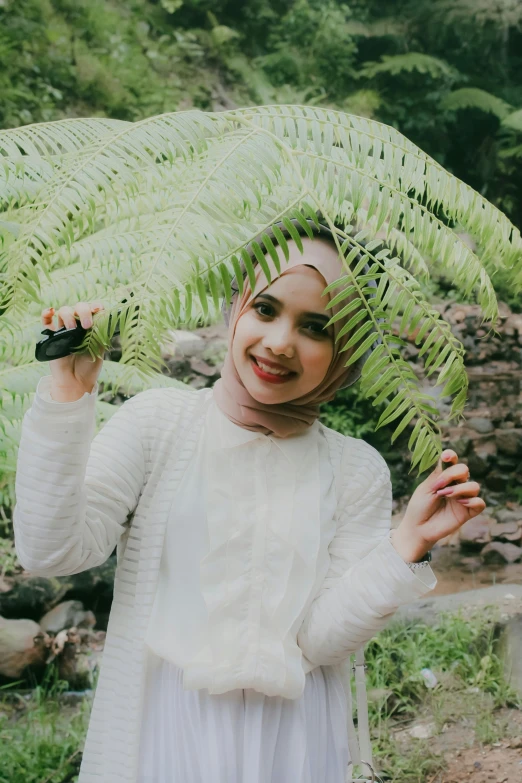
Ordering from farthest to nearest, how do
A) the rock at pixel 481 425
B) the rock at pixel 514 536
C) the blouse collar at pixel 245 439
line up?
the rock at pixel 481 425 → the rock at pixel 514 536 → the blouse collar at pixel 245 439

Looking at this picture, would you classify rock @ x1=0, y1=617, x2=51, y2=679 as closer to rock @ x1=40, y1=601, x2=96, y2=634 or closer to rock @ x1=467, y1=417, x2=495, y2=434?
rock @ x1=40, y1=601, x2=96, y2=634

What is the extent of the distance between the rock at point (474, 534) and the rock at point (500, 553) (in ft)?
0.14

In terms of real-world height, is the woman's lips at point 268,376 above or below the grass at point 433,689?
above

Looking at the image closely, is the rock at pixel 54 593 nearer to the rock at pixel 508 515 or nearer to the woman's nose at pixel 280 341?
the rock at pixel 508 515

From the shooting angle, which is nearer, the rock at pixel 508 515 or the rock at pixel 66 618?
the rock at pixel 66 618

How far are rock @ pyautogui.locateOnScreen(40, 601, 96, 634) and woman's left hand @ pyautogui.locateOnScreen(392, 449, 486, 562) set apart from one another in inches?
92.4

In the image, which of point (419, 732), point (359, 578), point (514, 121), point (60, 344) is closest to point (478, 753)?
point (419, 732)

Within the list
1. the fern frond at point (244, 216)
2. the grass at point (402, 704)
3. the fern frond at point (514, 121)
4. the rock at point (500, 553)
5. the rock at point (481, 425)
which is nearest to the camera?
the fern frond at point (244, 216)

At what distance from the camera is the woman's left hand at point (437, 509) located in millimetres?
1163

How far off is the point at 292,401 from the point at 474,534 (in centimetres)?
314

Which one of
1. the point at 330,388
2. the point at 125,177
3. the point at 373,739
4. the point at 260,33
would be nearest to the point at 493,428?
the point at 373,739

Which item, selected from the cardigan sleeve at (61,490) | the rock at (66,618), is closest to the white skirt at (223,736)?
the cardigan sleeve at (61,490)

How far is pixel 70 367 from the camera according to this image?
3.58ft

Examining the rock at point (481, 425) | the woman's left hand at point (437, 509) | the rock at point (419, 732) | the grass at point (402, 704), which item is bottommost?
the rock at point (419, 732)
